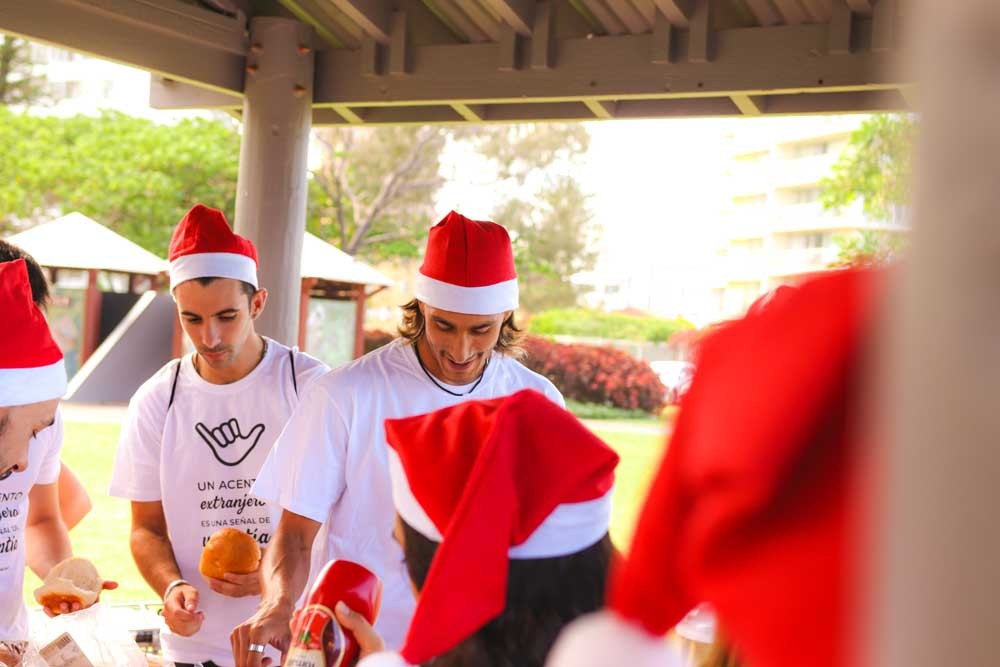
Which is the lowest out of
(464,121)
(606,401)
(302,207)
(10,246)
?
(606,401)

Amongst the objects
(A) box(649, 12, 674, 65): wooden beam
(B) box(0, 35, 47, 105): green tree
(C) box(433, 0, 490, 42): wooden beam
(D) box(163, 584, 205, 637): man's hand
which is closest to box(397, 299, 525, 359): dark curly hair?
(D) box(163, 584, 205, 637): man's hand

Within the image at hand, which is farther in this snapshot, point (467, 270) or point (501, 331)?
point (501, 331)

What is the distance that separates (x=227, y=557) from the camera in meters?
2.83

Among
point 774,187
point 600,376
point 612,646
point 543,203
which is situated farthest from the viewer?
point 774,187

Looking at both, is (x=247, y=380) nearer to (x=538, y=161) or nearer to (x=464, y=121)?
(x=464, y=121)

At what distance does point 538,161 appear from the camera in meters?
30.0

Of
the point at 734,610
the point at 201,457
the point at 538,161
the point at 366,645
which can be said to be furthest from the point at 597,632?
the point at 538,161

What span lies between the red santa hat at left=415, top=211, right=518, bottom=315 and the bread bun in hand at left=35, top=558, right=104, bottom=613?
43.2 inches

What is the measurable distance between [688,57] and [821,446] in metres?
3.96

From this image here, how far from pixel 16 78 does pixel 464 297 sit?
27.5 m

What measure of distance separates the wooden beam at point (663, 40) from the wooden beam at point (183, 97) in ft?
6.63

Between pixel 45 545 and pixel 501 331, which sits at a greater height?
pixel 501 331

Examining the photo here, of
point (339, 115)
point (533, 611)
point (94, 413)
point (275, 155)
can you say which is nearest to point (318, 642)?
point (533, 611)

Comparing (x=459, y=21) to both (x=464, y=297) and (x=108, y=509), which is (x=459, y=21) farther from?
(x=108, y=509)
